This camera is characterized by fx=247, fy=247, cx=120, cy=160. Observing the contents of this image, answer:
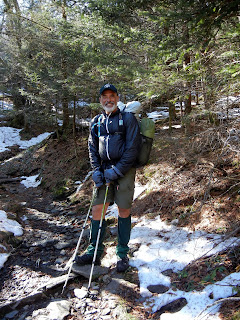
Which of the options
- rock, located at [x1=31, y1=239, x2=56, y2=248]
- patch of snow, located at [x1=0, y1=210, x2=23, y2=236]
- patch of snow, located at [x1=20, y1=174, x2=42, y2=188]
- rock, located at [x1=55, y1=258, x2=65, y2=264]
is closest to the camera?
rock, located at [x1=55, y1=258, x2=65, y2=264]

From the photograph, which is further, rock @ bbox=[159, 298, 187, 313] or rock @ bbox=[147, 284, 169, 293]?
rock @ bbox=[147, 284, 169, 293]

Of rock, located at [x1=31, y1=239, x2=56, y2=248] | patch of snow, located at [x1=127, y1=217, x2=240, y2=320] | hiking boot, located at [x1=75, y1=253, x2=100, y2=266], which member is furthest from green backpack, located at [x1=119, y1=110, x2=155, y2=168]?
rock, located at [x1=31, y1=239, x2=56, y2=248]

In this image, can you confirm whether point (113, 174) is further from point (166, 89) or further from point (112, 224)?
point (166, 89)

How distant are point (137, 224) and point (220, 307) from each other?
290 centimetres

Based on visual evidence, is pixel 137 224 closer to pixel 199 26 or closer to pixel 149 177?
pixel 149 177

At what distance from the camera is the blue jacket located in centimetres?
375

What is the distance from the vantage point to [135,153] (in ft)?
12.4

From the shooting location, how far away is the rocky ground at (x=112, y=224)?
127 inches

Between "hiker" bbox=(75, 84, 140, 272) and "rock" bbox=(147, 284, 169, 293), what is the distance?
1.83ft

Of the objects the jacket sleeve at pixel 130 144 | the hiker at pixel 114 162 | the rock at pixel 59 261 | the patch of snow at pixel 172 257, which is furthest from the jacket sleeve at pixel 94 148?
the rock at pixel 59 261

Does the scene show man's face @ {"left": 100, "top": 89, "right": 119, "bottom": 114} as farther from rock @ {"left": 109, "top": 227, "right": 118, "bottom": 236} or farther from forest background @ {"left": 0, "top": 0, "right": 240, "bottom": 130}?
rock @ {"left": 109, "top": 227, "right": 118, "bottom": 236}

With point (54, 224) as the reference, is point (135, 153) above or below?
above

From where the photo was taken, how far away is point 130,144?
374 cm

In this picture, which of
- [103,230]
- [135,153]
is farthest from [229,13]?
[103,230]
